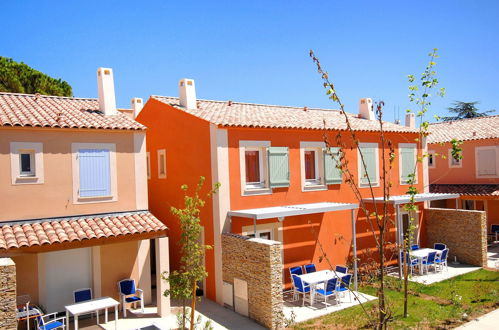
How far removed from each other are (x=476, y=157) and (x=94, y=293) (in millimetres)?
23256

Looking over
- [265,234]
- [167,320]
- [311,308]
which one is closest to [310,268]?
[311,308]

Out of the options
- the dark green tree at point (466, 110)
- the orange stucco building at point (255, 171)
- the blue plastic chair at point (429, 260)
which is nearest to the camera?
the orange stucco building at point (255, 171)

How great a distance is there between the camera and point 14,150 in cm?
1230

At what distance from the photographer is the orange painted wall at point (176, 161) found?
1552 centimetres

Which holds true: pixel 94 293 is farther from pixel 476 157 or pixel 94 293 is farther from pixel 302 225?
pixel 476 157

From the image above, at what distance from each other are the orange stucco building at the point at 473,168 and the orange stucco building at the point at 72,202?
17.4 metres

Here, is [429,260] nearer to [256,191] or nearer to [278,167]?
[278,167]

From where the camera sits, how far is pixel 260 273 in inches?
508

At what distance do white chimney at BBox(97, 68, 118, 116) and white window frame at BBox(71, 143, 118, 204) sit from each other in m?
2.12

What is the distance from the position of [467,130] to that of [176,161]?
2058 centimetres

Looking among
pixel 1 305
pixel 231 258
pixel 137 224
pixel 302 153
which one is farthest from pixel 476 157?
pixel 1 305

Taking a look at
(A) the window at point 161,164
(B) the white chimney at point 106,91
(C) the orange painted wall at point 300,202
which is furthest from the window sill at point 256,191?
(B) the white chimney at point 106,91

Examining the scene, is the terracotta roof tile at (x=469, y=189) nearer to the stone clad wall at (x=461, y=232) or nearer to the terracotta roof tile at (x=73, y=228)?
the stone clad wall at (x=461, y=232)

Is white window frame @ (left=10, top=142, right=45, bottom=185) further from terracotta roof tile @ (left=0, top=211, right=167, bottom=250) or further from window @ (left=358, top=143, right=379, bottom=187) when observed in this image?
window @ (left=358, top=143, right=379, bottom=187)
